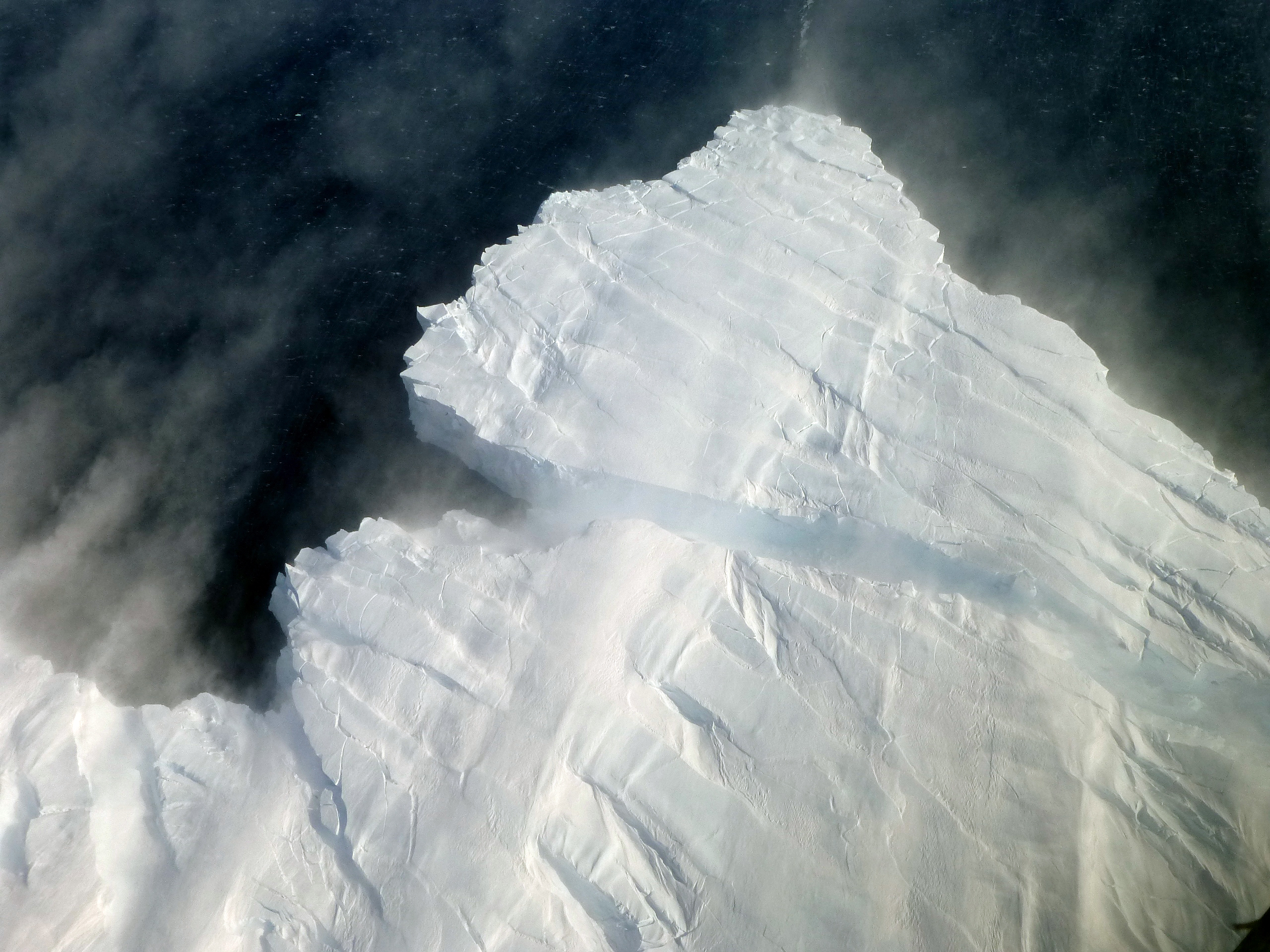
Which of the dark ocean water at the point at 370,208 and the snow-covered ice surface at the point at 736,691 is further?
the dark ocean water at the point at 370,208

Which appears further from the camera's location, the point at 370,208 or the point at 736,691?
the point at 370,208

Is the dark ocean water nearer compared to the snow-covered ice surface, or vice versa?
the snow-covered ice surface

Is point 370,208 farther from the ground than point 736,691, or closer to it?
closer to it

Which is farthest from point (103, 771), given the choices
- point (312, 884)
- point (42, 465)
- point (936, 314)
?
point (936, 314)
